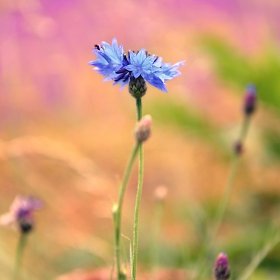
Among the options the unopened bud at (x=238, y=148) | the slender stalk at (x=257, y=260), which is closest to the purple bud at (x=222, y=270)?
the slender stalk at (x=257, y=260)

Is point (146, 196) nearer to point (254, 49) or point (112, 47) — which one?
point (254, 49)

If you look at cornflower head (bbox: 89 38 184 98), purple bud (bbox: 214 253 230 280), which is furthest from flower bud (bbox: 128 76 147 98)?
purple bud (bbox: 214 253 230 280)

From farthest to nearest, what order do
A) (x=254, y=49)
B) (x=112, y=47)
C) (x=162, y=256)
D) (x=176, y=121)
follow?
(x=254, y=49) < (x=176, y=121) < (x=162, y=256) < (x=112, y=47)

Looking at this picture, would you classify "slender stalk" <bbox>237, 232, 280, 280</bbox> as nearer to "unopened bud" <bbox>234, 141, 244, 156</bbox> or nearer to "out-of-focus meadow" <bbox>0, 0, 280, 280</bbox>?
"unopened bud" <bbox>234, 141, 244, 156</bbox>

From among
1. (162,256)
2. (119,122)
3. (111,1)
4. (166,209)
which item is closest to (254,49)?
(119,122)

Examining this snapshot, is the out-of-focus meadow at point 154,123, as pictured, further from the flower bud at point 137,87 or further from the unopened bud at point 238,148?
the flower bud at point 137,87

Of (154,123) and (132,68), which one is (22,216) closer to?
(132,68)

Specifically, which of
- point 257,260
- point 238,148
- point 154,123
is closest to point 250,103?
point 238,148
